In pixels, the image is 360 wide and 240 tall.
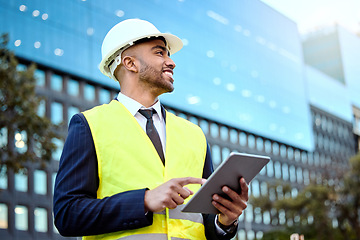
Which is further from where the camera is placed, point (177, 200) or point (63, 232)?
point (63, 232)

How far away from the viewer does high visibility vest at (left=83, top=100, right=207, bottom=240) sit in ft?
9.00

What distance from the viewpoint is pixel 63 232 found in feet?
9.00

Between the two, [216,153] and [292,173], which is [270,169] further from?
[216,153]

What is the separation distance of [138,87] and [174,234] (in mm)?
986

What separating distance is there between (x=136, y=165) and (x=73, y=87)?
36574 millimetres

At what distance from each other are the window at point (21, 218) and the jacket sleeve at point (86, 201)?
3234 centimetres

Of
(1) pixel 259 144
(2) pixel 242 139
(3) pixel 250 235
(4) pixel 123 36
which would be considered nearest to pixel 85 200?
(4) pixel 123 36

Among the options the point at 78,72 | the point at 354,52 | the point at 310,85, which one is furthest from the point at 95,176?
the point at 354,52

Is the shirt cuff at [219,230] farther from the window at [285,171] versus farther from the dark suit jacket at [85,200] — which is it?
the window at [285,171]

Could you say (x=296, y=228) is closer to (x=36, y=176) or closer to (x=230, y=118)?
(x=230, y=118)

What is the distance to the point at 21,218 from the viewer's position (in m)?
33.8

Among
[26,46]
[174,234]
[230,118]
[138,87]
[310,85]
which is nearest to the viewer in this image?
[174,234]

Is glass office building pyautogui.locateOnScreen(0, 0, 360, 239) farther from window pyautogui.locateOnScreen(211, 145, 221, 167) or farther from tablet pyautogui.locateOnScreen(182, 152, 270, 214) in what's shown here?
tablet pyautogui.locateOnScreen(182, 152, 270, 214)

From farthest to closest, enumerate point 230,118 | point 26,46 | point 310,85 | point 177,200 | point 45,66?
point 310,85, point 230,118, point 45,66, point 26,46, point 177,200
